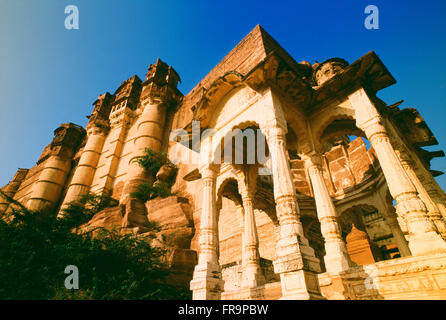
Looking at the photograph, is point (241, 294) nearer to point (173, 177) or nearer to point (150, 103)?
point (173, 177)

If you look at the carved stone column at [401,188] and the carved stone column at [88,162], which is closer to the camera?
the carved stone column at [401,188]

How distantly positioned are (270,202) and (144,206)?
308 inches

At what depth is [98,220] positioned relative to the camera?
13.9 m

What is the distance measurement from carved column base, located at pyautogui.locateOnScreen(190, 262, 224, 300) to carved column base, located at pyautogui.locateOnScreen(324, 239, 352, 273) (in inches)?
100

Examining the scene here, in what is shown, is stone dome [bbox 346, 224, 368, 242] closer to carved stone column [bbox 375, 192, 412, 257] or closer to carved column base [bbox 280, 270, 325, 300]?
carved stone column [bbox 375, 192, 412, 257]

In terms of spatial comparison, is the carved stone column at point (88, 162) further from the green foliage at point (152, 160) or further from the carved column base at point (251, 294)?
the carved column base at point (251, 294)

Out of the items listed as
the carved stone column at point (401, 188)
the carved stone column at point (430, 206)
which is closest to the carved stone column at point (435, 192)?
the carved stone column at point (430, 206)

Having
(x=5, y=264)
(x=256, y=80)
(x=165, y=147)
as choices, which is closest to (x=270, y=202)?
(x=256, y=80)

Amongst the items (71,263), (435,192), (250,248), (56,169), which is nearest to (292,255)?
(250,248)

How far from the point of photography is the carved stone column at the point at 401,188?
382 cm

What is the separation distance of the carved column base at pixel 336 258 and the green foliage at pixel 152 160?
1591 centimetres

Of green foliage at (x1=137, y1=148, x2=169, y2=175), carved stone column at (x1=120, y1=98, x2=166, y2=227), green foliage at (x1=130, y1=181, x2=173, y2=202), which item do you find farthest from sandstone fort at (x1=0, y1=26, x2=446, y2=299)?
green foliage at (x1=137, y1=148, x2=169, y2=175)

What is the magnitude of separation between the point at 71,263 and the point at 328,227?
6.58 meters
